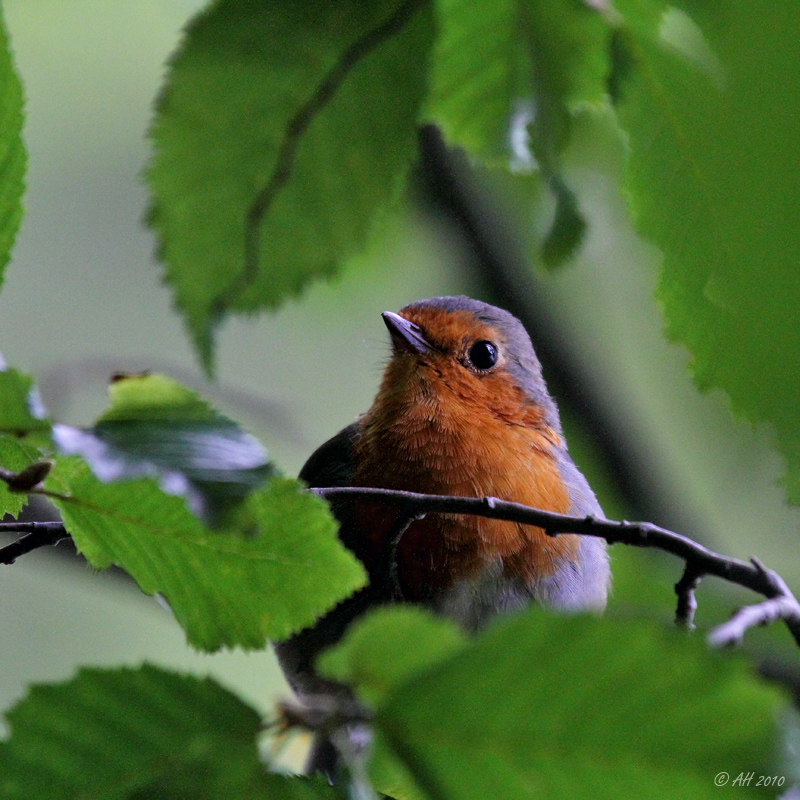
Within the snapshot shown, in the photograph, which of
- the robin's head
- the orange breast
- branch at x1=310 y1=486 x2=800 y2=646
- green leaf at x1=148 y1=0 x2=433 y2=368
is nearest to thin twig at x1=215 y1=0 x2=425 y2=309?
green leaf at x1=148 y1=0 x2=433 y2=368

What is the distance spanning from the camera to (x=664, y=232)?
79 cm

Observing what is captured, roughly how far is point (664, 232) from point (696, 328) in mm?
86

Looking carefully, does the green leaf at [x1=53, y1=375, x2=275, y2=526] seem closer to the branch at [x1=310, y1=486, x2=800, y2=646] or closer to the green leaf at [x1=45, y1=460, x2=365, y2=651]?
the green leaf at [x1=45, y1=460, x2=365, y2=651]

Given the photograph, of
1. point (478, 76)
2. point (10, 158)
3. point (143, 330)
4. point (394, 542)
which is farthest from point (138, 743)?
point (143, 330)

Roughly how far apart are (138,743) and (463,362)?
1541 millimetres

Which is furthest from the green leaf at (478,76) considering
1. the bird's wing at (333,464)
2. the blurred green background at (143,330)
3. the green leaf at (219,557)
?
the blurred green background at (143,330)

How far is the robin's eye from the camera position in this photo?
2.08 meters

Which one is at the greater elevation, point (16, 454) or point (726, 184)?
point (726, 184)

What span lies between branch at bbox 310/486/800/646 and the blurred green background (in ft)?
5.98

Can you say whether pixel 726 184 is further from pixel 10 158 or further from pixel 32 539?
pixel 32 539

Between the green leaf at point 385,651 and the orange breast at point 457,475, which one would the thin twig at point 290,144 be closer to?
the green leaf at point 385,651

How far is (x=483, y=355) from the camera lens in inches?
82.4

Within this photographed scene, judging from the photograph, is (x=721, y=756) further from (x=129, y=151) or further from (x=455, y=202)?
(x=129, y=151)

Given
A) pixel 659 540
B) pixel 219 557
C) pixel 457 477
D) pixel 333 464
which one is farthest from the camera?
pixel 333 464
